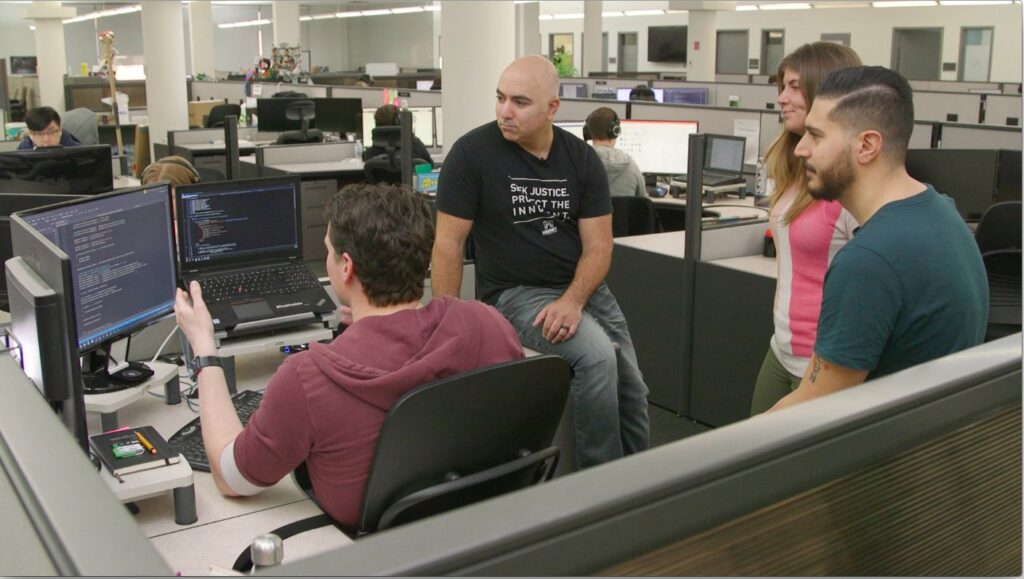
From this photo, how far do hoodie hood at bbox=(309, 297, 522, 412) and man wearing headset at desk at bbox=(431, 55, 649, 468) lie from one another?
733mm

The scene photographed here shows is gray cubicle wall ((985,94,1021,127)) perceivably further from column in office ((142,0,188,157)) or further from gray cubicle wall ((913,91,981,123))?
column in office ((142,0,188,157))

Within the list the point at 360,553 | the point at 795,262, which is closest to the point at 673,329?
the point at 795,262

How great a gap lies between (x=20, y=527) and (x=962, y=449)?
80 cm

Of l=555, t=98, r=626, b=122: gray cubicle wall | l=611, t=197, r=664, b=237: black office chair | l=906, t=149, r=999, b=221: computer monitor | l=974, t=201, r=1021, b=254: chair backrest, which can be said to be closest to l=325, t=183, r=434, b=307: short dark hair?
l=974, t=201, r=1021, b=254: chair backrest

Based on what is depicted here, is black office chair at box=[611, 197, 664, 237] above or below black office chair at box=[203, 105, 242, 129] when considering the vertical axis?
below

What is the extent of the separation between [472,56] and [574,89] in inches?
228

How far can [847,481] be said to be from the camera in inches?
31.2

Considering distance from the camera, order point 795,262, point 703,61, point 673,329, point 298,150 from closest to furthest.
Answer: point 795,262 < point 673,329 < point 298,150 < point 703,61

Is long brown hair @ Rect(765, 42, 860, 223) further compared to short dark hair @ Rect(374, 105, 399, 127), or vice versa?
short dark hair @ Rect(374, 105, 399, 127)

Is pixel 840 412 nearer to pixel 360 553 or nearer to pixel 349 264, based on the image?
pixel 360 553

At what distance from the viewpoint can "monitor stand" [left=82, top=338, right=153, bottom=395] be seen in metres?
2.08

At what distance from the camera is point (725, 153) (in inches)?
231

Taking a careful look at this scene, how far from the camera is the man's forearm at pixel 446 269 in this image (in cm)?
247

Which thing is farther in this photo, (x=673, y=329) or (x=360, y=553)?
(x=673, y=329)
